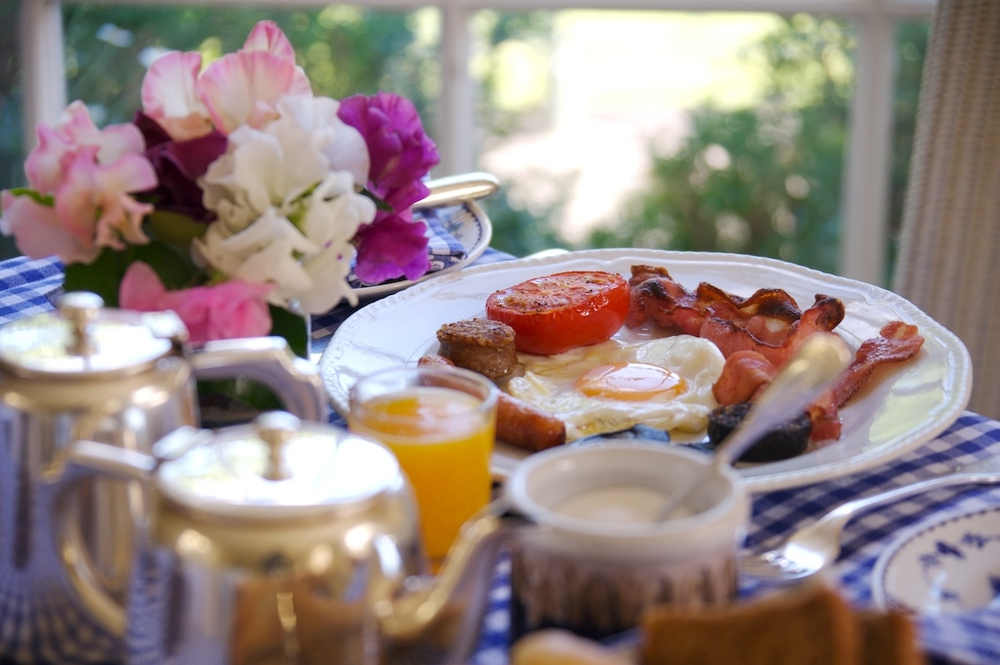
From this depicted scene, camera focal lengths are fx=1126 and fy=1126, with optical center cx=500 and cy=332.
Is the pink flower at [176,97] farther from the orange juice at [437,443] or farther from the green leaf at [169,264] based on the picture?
the orange juice at [437,443]

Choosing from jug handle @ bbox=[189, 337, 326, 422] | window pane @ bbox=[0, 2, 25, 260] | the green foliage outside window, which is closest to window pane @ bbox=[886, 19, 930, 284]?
the green foliage outside window

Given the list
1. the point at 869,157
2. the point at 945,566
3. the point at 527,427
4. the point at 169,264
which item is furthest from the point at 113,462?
the point at 869,157

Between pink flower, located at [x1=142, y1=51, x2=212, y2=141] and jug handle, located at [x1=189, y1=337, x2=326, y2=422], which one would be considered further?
pink flower, located at [x1=142, y1=51, x2=212, y2=141]

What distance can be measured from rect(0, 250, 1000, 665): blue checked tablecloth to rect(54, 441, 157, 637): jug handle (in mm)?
236

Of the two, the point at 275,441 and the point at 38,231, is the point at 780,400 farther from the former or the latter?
the point at 38,231

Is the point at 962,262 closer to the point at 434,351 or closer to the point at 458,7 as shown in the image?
the point at 458,7

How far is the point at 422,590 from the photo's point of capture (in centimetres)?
67

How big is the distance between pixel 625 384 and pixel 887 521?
0.38 meters

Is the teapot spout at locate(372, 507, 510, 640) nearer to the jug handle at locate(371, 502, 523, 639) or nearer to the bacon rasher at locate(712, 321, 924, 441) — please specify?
the jug handle at locate(371, 502, 523, 639)

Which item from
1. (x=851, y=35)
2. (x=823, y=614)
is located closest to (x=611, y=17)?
(x=851, y=35)

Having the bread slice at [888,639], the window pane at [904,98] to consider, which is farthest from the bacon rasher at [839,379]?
the window pane at [904,98]

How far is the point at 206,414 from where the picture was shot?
108 centimetres

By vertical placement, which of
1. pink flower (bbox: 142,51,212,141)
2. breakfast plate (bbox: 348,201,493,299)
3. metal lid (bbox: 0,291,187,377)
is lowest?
breakfast plate (bbox: 348,201,493,299)

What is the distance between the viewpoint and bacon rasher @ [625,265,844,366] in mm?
1369
